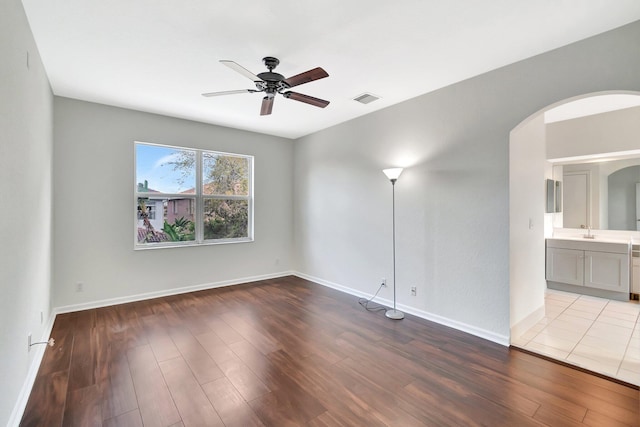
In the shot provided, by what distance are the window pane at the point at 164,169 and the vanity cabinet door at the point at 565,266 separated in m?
6.03

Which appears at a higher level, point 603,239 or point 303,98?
point 303,98

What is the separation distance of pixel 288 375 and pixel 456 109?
3174 mm

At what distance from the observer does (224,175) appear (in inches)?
201

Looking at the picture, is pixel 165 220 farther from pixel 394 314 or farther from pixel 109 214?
pixel 394 314

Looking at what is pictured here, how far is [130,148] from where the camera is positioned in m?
4.13

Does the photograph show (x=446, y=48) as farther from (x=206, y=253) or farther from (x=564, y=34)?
(x=206, y=253)

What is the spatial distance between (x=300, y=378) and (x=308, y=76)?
8.15 ft

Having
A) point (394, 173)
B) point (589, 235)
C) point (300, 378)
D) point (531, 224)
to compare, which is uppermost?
point (394, 173)

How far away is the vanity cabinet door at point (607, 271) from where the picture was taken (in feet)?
13.4

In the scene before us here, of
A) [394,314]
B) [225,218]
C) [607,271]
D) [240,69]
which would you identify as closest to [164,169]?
[225,218]

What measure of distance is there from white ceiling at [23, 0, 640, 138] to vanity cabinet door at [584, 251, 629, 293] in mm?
3488

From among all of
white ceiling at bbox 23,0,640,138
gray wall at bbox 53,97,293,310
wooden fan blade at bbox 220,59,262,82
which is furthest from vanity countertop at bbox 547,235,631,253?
gray wall at bbox 53,97,293,310

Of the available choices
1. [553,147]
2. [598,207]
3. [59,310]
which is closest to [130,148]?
[59,310]

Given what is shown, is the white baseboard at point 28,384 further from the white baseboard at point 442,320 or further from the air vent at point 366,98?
the air vent at point 366,98
